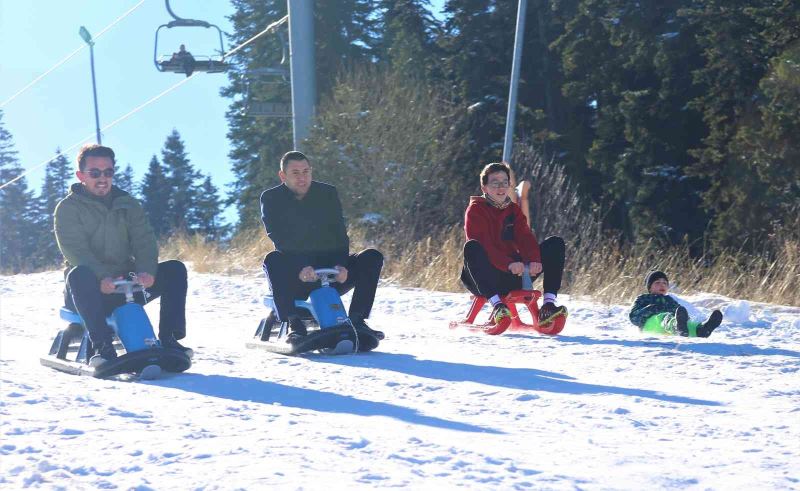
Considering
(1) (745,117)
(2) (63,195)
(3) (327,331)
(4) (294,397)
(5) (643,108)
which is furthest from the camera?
(2) (63,195)

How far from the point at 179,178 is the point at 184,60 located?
196 feet

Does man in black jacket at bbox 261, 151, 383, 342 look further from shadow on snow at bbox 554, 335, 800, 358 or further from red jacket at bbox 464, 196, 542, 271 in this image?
shadow on snow at bbox 554, 335, 800, 358

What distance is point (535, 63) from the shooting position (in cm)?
3481

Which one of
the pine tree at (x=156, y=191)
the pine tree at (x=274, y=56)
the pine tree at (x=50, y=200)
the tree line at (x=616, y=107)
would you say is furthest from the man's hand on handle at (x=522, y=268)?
the pine tree at (x=156, y=191)

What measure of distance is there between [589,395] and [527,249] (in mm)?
2865

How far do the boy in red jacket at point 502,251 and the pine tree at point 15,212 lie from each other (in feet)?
222

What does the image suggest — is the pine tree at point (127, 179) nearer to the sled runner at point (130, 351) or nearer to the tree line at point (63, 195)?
the tree line at point (63, 195)

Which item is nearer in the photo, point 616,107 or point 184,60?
point 184,60

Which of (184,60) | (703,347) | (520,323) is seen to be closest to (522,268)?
(520,323)

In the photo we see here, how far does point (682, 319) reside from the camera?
25.9 ft

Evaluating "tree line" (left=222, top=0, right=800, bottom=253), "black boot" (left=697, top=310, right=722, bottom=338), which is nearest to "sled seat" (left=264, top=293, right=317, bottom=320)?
"black boot" (left=697, top=310, right=722, bottom=338)

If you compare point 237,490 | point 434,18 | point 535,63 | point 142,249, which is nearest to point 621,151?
point 535,63

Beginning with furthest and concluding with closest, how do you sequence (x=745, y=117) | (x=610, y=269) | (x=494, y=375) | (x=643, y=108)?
1. (x=643, y=108)
2. (x=745, y=117)
3. (x=610, y=269)
4. (x=494, y=375)

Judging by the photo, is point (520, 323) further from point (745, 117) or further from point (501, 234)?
point (745, 117)
